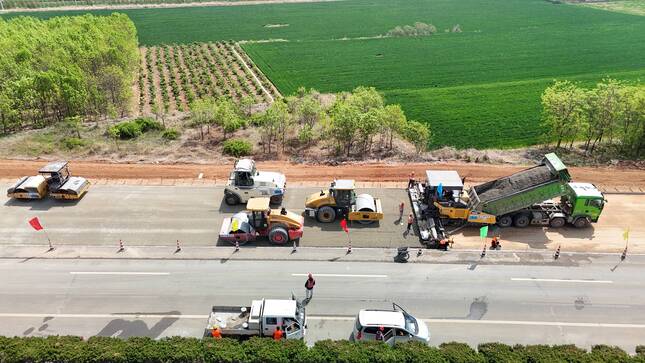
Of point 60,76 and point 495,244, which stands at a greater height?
point 60,76

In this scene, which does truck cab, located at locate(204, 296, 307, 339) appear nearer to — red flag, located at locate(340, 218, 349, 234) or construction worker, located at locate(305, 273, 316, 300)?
construction worker, located at locate(305, 273, 316, 300)

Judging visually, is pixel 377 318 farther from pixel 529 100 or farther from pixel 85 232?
pixel 529 100

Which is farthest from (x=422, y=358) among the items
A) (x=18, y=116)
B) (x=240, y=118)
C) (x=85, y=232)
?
(x=18, y=116)

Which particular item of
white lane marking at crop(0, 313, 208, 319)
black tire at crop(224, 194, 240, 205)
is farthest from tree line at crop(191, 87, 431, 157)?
white lane marking at crop(0, 313, 208, 319)

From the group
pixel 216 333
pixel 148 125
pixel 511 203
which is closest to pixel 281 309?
pixel 216 333

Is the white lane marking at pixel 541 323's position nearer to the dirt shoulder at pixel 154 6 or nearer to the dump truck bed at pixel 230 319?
the dump truck bed at pixel 230 319

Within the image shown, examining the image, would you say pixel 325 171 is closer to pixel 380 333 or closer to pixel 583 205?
pixel 583 205

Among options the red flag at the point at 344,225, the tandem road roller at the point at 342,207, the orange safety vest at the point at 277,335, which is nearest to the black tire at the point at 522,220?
the tandem road roller at the point at 342,207
